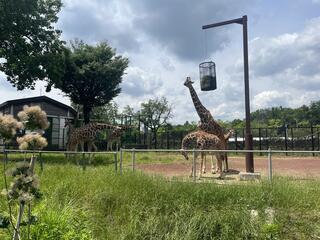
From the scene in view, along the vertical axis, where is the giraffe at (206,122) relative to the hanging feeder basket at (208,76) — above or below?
below

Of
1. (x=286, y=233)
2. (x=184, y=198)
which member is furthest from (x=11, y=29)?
(x=286, y=233)

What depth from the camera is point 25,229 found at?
5.83m

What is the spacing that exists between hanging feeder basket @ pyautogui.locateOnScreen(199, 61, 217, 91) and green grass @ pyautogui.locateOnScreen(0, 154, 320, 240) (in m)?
5.90

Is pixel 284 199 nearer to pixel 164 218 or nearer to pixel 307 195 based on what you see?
pixel 307 195

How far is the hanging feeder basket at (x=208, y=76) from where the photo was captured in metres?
13.6

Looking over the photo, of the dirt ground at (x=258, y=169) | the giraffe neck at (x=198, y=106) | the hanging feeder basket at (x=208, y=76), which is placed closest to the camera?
the dirt ground at (x=258, y=169)

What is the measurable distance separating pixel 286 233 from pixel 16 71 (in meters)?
19.0

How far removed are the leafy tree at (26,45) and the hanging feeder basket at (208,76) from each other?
38.3 feet

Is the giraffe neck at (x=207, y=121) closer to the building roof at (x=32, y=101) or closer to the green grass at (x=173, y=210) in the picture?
the green grass at (x=173, y=210)

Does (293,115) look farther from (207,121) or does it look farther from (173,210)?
(173,210)

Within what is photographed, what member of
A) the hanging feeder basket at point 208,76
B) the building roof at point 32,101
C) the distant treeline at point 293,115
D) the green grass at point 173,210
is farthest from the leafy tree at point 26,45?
the distant treeline at point 293,115

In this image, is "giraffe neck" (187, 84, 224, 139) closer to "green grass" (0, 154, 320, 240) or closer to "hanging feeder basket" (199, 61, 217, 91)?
"hanging feeder basket" (199, 61, 217, 91)

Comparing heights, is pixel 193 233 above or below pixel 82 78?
below

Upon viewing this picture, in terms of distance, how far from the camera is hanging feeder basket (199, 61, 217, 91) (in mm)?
13617
